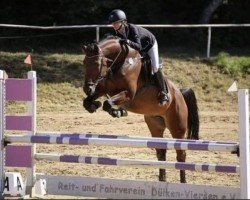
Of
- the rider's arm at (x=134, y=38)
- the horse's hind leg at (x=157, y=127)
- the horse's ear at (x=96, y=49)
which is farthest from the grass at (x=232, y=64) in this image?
the horse's ear at (x=96, y=49)

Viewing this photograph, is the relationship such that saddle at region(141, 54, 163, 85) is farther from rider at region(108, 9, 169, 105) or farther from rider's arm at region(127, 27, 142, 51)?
rider's arm at region(127, 27, 142, 51)

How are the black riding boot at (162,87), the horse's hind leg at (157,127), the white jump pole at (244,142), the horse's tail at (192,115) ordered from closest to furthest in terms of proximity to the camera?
the white jump pole at (244,142)
the black riding boot at (162,87)
the horse's hind leg at (157,127)
the horse's tail at (192,115)

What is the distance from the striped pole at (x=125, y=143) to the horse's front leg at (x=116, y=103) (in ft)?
3.06

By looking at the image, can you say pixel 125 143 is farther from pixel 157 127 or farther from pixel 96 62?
pixel 157 127

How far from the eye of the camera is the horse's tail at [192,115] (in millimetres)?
8891

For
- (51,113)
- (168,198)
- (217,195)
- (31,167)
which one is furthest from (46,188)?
(51,113)

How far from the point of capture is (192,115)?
29.4ft

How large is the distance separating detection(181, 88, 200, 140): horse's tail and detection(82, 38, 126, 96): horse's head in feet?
5.09

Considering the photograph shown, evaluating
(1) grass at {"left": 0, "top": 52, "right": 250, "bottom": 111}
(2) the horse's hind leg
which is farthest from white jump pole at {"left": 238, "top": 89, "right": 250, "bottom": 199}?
(1) grass at {"left": 0, "top": 52, "right": 250, "bottom": 111}

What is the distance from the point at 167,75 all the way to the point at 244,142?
11016mm

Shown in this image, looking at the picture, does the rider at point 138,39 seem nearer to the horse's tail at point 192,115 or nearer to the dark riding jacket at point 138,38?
the dark riding jacket at point 138,38

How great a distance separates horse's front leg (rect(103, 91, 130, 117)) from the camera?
7.43 m

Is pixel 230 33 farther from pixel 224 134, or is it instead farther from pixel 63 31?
pixel 224 134

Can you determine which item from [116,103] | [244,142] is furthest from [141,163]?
[244,142]
